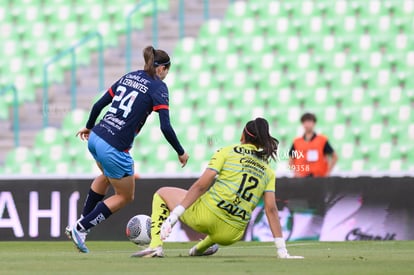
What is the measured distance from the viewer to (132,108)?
390 inches

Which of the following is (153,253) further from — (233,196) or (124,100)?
(124,100)

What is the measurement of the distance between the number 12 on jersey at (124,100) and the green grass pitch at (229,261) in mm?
1341

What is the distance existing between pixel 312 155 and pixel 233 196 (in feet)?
19.3

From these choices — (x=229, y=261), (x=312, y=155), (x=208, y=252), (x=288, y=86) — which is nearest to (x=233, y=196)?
(x=229, y=261)

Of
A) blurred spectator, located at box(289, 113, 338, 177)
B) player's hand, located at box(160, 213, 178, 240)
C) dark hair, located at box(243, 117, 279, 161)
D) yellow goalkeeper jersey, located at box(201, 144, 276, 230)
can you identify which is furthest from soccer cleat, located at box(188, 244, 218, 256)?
blurred spectator, located at box(289, 113, 338, 177)

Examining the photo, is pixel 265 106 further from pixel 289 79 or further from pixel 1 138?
pixel 1 138

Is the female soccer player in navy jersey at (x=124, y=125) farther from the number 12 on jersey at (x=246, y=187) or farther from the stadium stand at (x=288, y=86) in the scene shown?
the stadium stand at (x=288, y=86)

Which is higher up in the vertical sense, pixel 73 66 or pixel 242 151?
pixel 242 151

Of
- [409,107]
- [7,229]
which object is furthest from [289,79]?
[7,229]

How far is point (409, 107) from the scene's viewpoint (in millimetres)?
16875

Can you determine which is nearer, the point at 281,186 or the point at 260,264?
the point at 260,264

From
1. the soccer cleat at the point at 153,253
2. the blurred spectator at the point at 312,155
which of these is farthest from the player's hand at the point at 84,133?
the blurred spectator at the point at 312,155

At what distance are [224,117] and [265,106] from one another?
27.0 inches

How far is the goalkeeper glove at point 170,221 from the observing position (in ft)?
27.9
